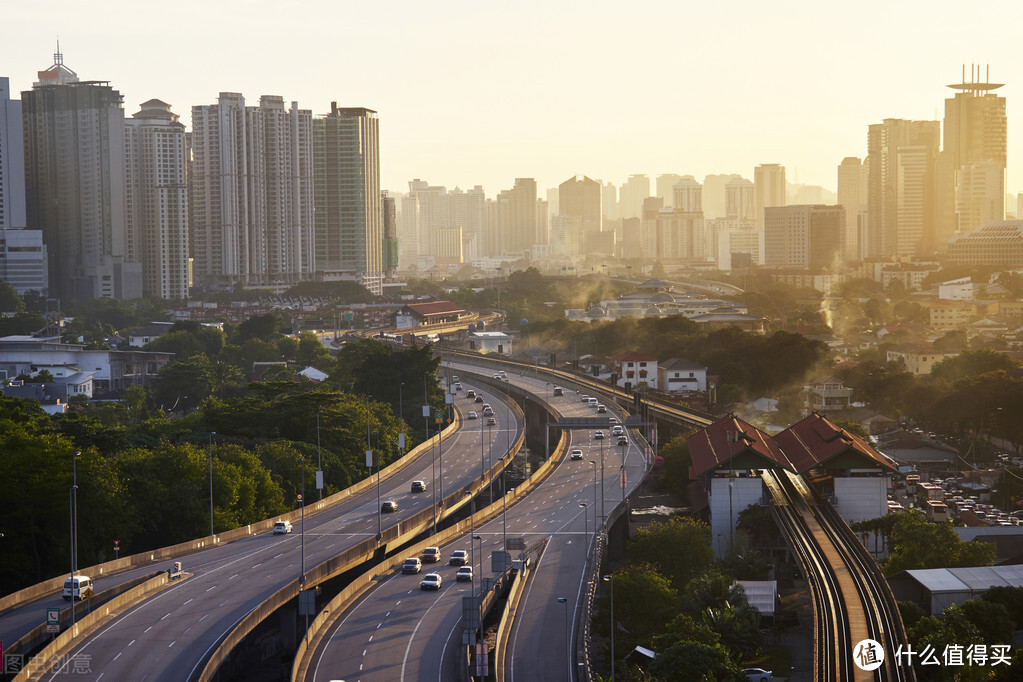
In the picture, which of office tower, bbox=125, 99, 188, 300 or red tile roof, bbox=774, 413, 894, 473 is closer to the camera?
red tile roof, bbox=774, 413, 894, 473

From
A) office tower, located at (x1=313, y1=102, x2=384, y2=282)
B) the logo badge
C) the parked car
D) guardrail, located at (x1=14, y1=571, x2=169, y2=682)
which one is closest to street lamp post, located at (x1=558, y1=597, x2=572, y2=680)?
the parked car

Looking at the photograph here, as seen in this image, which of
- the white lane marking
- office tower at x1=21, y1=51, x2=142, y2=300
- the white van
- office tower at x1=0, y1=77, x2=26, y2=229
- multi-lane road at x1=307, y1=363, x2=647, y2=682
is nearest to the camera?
the white lane marking

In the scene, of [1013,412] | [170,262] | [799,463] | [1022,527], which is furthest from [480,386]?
[170,262]

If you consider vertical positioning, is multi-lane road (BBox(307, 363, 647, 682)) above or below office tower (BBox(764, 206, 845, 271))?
below

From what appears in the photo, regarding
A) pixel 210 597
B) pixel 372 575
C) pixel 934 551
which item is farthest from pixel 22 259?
pixel 934 551

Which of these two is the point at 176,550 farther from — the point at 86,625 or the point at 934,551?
the point at 934,551

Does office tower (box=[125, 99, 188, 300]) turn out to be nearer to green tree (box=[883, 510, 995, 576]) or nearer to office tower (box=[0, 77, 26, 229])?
office tower (box=[0, 77, 26, 229])

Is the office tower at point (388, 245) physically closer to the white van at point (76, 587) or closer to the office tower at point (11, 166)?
the office tower at point (11, 166)
